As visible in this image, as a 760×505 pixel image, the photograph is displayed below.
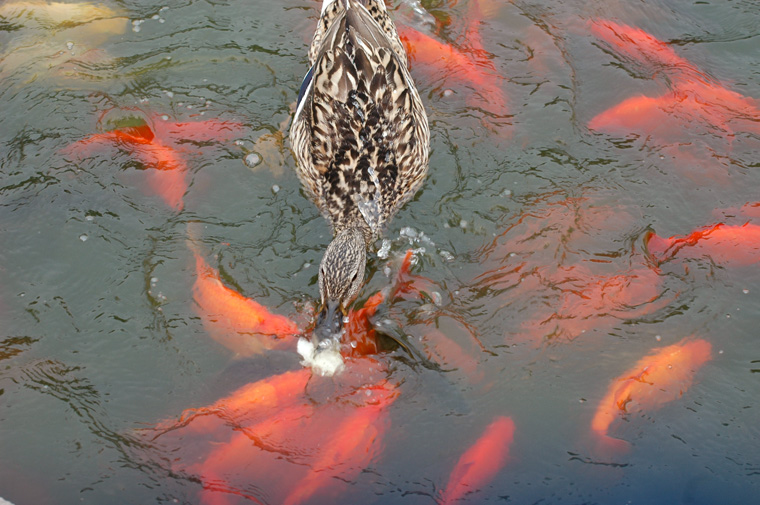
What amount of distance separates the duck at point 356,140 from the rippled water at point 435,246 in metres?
0.28

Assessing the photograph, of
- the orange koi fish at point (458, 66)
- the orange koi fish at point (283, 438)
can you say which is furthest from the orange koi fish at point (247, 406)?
the orange koi fish at point (458, 66)

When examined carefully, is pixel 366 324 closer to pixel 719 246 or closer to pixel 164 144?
pixel 164 144

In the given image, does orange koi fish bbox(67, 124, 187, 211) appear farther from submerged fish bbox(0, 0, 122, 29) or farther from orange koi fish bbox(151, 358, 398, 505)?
orange koi fish bbox(151, 358, 398, 505)

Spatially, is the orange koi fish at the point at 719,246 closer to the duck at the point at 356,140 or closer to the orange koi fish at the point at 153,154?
the duck at the point at 356,140

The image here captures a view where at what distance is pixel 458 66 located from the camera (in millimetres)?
6750

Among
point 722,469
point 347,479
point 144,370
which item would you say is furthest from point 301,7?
point 722,469

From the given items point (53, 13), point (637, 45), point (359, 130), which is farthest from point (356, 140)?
point (53, 13)

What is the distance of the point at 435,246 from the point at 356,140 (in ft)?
3.56

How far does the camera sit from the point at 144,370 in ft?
16.6

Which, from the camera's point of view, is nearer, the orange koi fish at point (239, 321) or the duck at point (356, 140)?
the orange koi fish at point (239, 321)

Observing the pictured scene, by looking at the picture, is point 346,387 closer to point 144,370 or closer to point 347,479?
point 347,479

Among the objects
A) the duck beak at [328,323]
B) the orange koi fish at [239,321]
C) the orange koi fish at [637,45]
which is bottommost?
the orange koi fish at [239,321]

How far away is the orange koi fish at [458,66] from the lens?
21.5 feet

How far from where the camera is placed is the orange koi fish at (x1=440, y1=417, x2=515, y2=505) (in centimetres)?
457
